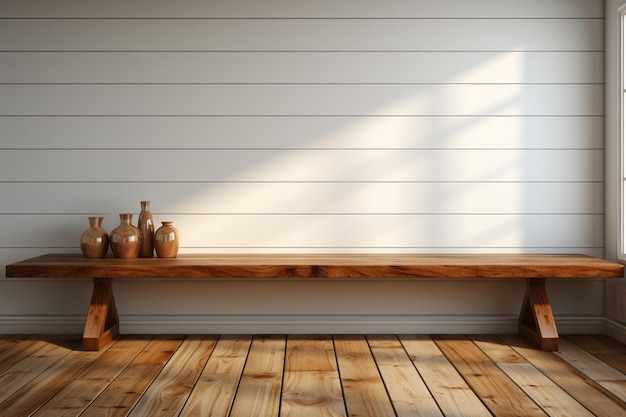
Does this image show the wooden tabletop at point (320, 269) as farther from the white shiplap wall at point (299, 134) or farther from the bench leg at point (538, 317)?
the white shiplap wall at point (299, 134)

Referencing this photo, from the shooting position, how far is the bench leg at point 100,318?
3.15m

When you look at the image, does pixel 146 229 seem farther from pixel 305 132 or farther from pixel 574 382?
pixel 574 382

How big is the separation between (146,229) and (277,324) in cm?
89

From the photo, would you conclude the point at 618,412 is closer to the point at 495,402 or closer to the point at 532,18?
the point at 495,402

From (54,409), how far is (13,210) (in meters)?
1.59

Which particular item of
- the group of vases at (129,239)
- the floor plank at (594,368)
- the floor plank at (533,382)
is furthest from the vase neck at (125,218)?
the floor plank at (594,368)

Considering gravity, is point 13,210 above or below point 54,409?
above

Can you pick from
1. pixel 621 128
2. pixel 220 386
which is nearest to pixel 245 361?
pixel 220 386

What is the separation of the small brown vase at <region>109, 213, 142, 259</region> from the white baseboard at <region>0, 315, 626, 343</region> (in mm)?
441

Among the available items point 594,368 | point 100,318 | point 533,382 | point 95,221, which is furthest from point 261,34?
point 594,368

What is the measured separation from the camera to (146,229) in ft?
11.0

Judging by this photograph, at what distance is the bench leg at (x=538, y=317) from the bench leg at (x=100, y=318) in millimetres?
2217

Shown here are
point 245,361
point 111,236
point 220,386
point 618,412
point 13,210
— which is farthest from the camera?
point 13,210

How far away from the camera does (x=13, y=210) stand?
3529 mm
